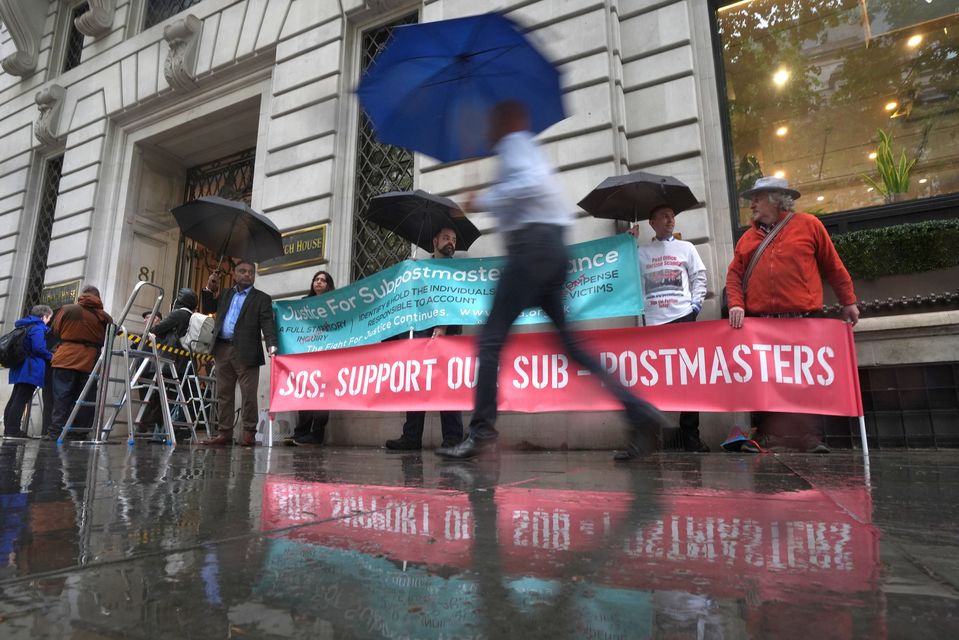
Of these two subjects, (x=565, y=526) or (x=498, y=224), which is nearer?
(x=565, y=526)

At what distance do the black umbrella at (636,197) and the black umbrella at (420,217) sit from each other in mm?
1424

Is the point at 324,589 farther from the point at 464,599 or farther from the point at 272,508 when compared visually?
the point at 272,508

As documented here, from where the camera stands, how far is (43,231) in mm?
12695

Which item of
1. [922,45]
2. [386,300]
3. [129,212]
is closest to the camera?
[386,300]

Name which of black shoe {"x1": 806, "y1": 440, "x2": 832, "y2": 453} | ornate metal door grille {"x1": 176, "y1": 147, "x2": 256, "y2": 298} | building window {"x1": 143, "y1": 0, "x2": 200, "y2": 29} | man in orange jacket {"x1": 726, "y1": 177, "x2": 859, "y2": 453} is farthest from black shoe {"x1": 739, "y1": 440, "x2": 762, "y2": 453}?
building window {"x1": 143, "y1": 0, "x2": 200, "y2": 29}

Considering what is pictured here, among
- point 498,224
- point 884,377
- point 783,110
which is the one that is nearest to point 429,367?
point 498,224

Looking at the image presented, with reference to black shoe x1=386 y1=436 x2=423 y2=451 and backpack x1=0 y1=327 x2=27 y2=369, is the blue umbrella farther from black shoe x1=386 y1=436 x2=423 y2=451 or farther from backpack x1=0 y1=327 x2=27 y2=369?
backpack x1=0 y1=327 x2=27 y2=369

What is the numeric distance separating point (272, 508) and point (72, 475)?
1465mm

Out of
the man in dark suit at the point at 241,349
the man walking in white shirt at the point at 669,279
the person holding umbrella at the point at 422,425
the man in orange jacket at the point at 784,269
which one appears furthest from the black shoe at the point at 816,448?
the man in dark suit at the point at 241,349

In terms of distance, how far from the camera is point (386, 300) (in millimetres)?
6047

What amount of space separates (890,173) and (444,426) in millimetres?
5729

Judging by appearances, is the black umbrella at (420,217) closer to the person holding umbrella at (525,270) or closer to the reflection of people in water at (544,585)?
the person holding umbrella at (525,270)

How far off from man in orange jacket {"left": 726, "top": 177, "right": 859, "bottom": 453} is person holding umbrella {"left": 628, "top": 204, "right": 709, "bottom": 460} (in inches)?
23.5

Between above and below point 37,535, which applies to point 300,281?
above
